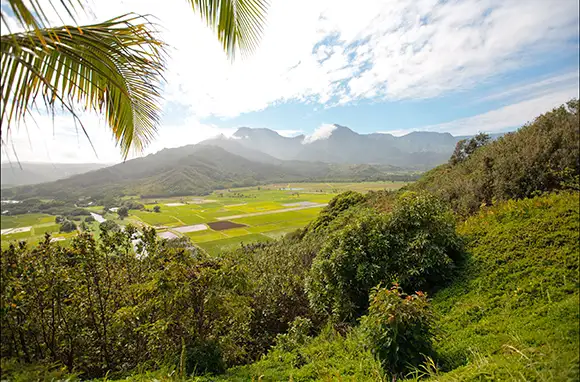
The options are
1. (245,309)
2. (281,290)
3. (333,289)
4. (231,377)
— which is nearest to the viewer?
(231,377)

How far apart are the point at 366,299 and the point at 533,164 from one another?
15.1 feet

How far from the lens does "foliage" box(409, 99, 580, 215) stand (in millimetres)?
3826

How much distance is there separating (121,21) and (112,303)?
4.61 metres

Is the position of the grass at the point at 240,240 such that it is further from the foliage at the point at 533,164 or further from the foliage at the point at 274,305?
the foliage at the point at 533,164

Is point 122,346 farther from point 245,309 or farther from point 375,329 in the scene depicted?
point 375,329

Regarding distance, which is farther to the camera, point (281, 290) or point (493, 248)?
point (281, 290)

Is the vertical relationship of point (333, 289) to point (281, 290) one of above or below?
above

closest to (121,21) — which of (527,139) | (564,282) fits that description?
(564,282)

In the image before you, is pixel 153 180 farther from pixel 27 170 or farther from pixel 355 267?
pixel 27 170

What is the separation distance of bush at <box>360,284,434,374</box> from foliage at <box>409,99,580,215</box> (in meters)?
2.94

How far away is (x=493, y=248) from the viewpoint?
5285 millimetres

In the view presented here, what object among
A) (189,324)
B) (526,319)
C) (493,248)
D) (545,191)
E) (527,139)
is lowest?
(189,324)

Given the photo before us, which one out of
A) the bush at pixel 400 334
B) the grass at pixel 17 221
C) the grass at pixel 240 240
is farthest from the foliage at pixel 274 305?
the grass at pixel 240 240

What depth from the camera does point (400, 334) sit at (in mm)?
3529
